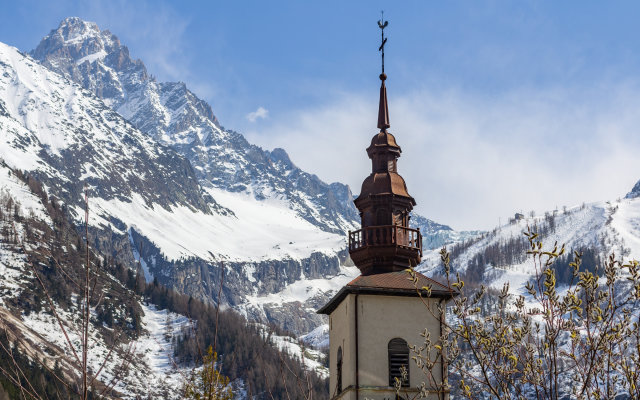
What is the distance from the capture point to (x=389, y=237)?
35375 millimetres

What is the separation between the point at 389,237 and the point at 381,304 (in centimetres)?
331

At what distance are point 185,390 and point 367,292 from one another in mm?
17403

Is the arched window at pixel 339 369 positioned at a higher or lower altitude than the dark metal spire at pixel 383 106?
lower

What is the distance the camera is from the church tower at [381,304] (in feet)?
105

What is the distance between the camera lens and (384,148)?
37.6m

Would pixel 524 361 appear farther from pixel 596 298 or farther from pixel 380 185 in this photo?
pixel 380 185

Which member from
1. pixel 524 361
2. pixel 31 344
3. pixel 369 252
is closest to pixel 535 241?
pixel 524 361

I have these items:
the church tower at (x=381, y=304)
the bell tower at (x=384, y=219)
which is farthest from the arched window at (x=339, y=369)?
the bell tower at (x=384, y=219)

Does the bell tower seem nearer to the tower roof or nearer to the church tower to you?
the church tower

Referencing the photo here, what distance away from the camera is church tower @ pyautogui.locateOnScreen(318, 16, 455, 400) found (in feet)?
105

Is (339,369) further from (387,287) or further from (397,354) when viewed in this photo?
(387,287)

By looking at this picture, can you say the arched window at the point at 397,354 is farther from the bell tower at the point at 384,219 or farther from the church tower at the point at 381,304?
the bell tower at the point at 384,219

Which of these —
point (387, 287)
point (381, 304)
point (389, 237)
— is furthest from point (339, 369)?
point (389, 237)

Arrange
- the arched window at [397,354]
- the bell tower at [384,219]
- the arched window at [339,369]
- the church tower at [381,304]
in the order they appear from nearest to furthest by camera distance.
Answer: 1. the church tower at [381,304]
2. the arched window at [397,354]
3. the arched window at [339,369]
4. the bell tower at [384,219]
